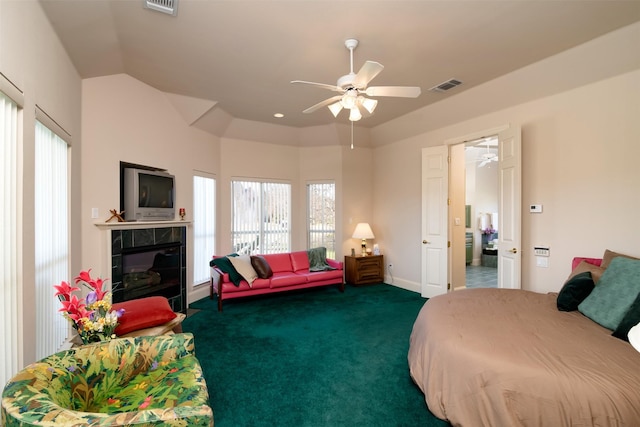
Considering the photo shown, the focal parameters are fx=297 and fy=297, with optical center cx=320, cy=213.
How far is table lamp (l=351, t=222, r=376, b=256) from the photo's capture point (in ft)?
18.6

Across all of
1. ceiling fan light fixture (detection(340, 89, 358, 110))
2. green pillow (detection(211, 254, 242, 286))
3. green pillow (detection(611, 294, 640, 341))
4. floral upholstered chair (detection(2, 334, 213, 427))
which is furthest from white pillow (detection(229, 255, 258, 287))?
green pillow (detection(611, 294, 640, 341))

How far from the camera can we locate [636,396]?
4.46 ft

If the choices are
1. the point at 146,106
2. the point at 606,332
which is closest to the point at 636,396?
the point at 606,332

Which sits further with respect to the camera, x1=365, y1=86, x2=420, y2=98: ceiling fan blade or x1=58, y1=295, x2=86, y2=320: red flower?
x1=365, y1=86, x2=420, y2=98: ceiling fan blade

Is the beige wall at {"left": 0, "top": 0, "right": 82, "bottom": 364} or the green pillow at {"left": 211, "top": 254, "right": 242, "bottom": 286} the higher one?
the beige wall at {"left": 0, "top": 0, "right": 82, "bottom": 364}

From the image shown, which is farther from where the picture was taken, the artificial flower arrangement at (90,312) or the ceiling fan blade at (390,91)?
the ceiling fan blade at (390,91)

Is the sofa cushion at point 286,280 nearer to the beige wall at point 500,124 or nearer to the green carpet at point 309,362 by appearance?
the green carpet at point 309,362

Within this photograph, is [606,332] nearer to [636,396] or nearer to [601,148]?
[636,396]

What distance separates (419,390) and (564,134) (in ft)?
10.5

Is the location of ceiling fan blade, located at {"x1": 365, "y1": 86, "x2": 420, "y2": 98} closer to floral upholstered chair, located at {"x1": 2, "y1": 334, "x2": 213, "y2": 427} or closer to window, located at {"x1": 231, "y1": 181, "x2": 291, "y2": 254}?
floral upholstered chair, located at {"x1": 2, "y1": 334, "x2": 213, "y2": 427}

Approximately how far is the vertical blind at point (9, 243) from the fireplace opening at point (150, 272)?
70.4 inches

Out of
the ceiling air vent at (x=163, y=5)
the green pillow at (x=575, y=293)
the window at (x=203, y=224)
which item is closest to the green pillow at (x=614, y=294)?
the green pillow at (x=575, y=293)

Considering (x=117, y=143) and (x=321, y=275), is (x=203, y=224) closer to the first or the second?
(x=117, y=143)

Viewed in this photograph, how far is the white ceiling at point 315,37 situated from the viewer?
2.31m
